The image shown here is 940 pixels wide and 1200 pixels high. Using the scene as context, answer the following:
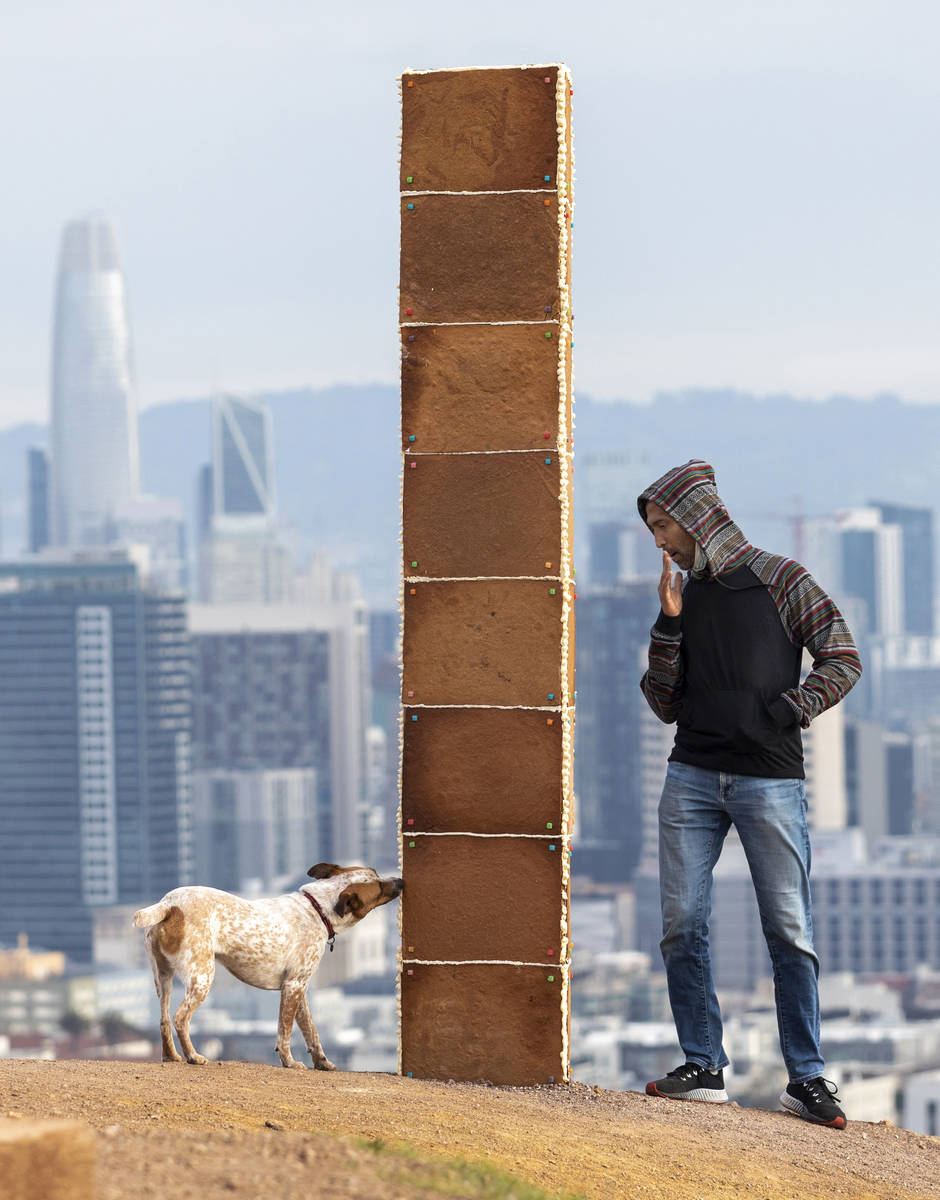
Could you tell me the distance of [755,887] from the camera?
26.6 ft

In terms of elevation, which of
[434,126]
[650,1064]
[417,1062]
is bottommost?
[650,1064]

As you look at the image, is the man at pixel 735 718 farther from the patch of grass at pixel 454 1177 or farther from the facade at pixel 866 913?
the facade at pixel 866 913

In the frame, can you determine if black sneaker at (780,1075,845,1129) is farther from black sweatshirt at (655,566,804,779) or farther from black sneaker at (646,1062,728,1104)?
black sweatshirt at (655,566,804,779)

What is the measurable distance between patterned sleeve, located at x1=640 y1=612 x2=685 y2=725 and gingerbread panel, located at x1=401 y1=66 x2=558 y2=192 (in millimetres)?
2104

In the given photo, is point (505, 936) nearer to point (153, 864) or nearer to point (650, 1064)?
point (650, 1064)

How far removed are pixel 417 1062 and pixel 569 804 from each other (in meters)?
1.30

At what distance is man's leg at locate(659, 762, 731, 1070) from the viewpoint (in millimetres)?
8258

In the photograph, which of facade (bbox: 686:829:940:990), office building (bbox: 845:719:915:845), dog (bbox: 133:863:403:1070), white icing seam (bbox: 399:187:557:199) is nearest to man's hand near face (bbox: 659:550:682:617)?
dog (bbox: 133:863:403:1070)

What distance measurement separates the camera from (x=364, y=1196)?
19.3ft

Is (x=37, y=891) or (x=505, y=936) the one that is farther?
(x=37, y=891)

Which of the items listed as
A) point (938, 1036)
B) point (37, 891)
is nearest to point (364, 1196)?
point (938, 1036)

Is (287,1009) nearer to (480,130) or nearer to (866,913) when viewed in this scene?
(480,130)

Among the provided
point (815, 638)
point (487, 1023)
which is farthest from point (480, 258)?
point (487, 1023)

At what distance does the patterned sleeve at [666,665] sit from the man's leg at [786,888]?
0.44 metres
